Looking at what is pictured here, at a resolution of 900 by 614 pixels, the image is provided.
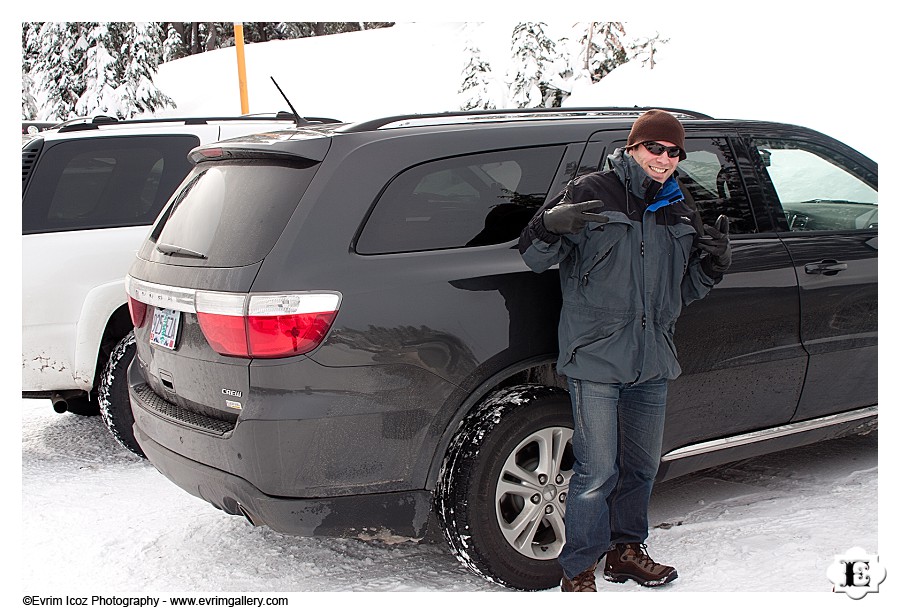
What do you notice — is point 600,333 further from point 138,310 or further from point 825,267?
point 138,310

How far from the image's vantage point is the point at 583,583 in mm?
3365

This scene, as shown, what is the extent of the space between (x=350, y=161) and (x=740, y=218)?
175 centimetres

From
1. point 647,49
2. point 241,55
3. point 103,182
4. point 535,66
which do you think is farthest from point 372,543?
point 535,66

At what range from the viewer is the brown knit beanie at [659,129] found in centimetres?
319

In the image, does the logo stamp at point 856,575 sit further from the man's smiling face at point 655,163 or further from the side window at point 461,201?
the side window at point 461,201

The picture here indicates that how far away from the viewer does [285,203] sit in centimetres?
317

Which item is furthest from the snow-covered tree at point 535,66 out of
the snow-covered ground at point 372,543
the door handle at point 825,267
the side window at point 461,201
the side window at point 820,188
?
the side window at point 461,201

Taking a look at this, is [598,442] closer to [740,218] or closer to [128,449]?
[740,218]

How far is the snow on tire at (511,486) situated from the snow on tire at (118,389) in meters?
2.36

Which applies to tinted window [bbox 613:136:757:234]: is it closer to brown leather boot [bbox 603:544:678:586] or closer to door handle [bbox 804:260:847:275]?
door handle [bbox 804:260:847:275]

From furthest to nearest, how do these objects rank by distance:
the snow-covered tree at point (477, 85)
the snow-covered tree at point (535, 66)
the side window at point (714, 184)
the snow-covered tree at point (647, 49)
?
the snow-covered tree at point (477, 85) → the snow-covered tree at point (535, 66) → the snow-covered tree at point (647, 49) → the side window at point (714, 184)

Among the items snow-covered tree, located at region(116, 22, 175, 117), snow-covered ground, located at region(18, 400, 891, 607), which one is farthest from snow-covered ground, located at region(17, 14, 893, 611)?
snow-covered tree, located at region(116, 22, 175, 117)

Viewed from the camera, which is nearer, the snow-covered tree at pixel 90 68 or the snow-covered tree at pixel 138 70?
the snow-covered tree at pixel 90 68

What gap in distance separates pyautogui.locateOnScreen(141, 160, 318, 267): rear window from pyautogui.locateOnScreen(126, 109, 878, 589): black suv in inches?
0.4
